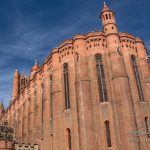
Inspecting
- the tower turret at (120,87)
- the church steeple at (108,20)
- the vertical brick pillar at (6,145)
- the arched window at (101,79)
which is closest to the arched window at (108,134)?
the tower turret at (120,87)

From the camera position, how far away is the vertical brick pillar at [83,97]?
23.5 m

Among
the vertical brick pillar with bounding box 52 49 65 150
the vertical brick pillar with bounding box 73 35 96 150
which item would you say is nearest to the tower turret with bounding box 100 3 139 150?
the vertical brick pillar with bounding box 73 35 96 150

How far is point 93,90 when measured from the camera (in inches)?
1038

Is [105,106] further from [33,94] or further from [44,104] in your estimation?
[33,94]

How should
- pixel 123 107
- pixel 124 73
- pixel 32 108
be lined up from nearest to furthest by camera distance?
1. pixel 123 107
2. pixel 124 73
3. pixel 32 108

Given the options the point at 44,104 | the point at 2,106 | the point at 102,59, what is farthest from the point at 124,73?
the point at 2,106

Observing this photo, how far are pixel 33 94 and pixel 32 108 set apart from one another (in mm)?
2340

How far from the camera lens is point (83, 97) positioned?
2534cm

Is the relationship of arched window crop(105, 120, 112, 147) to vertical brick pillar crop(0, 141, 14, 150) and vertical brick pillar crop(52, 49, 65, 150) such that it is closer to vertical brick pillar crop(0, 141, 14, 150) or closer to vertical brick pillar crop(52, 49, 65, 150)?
vertical brick pillar crop(52, 49, 65, 150)

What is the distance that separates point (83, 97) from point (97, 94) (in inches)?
72.1

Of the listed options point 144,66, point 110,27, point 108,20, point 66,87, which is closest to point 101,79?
point 66,87

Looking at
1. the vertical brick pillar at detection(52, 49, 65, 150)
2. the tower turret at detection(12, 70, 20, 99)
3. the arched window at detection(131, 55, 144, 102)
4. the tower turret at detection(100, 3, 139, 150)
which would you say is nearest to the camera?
the tower turret at detection(100, 3, 139, 150)

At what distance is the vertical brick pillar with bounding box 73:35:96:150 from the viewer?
77.0 ft

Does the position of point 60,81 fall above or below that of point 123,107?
above
